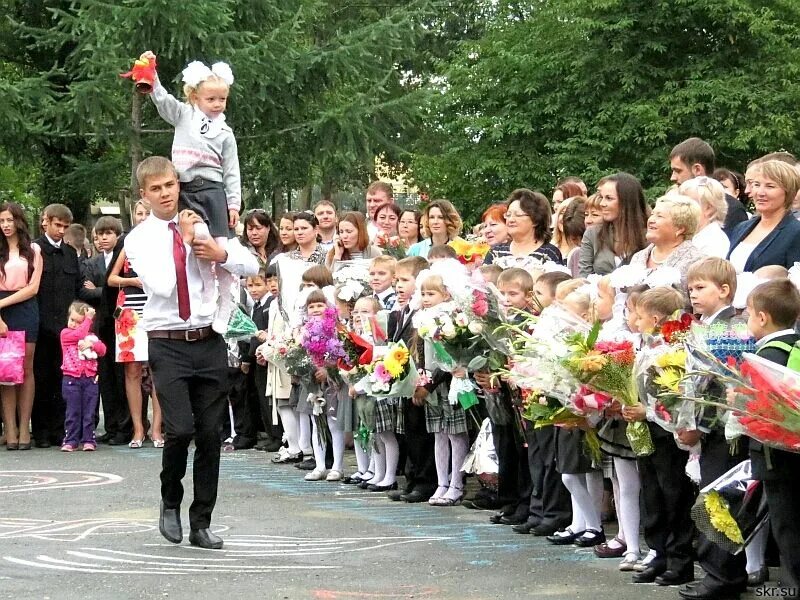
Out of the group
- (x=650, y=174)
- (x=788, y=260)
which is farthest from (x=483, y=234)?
(x=650, y=174)

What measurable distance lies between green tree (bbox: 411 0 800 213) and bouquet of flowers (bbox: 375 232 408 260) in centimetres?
1655

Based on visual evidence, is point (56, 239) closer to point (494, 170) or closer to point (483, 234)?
point (483, 234)

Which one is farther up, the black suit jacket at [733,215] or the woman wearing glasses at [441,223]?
the woman wearing glasses at [441,223]

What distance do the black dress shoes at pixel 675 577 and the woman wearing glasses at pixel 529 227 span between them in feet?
12.4

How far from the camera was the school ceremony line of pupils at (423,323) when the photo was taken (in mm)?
8172

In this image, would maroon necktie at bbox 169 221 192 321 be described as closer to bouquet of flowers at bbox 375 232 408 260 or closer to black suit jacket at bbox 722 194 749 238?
black suit jacket at bbox 722 194 749 238

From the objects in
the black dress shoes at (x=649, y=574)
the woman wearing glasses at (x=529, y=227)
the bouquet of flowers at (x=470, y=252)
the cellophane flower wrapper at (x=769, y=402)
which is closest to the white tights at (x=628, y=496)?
the black dress shoes at (x=649, y=574)

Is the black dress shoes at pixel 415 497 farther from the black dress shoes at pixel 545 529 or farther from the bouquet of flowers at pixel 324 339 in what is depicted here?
the black dress shoes at pixel 545 529

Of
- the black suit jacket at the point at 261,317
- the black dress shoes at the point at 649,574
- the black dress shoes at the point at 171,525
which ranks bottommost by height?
the black dress shoes at the point at 649,574

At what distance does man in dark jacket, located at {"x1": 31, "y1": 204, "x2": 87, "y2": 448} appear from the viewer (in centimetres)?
1544

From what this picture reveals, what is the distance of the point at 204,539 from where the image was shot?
30.1 ft

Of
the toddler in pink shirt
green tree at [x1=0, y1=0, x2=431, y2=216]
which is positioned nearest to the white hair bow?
the toddler in pink shirt

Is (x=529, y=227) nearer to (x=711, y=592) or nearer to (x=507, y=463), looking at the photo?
(x=507, y=463)

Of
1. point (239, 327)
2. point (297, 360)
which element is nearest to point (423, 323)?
point (297, 360)
